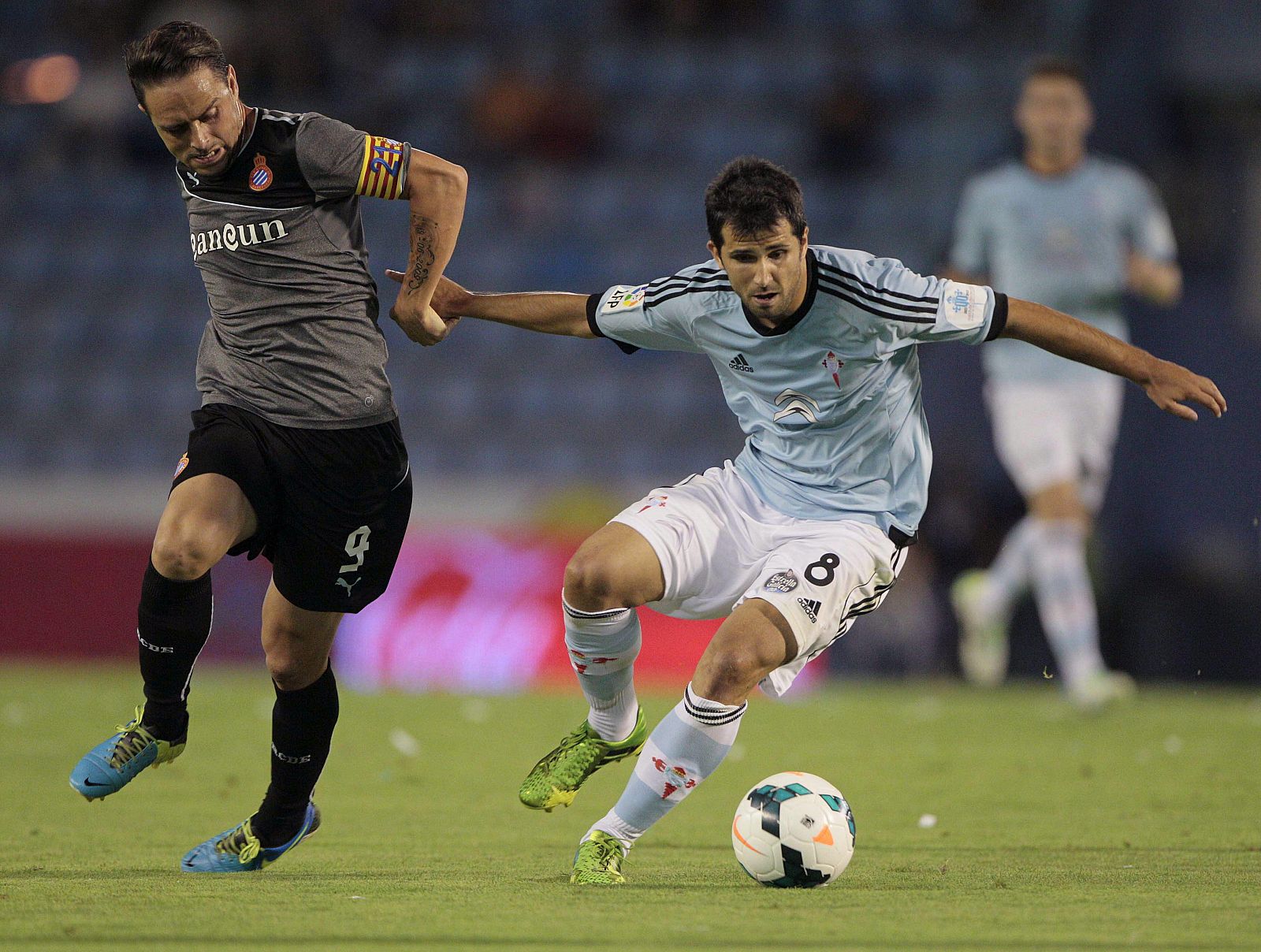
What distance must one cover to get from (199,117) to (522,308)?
3.60 ft

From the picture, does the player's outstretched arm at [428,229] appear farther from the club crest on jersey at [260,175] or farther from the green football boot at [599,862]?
the green football boot at [599,862]

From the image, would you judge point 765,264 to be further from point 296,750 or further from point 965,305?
point 296,750

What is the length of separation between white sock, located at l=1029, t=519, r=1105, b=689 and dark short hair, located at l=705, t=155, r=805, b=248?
4.24 meters

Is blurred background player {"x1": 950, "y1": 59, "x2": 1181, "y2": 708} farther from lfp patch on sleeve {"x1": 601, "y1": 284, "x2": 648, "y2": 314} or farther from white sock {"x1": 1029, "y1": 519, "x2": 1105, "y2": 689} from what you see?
lfp patch on sleeve {"x1": 601, "y1": 284, "x2": 648, "y2": 314}

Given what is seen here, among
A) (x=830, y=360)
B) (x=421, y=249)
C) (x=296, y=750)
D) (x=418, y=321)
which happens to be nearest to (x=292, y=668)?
(x=296, y=750)

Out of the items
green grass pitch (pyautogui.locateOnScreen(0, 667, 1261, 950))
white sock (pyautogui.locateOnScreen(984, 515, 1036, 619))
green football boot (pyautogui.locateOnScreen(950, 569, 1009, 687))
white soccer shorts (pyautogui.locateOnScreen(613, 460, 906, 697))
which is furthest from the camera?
green football boot (pyautogui.locateOnScreen(950, 569, 1009, 687))

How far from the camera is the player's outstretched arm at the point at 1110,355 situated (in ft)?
15.0

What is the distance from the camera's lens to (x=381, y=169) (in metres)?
4.68

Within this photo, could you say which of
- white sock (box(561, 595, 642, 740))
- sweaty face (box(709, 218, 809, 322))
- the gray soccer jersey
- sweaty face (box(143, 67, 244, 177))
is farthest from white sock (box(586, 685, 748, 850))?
sweaty face (box(143, 67, 244, 177))

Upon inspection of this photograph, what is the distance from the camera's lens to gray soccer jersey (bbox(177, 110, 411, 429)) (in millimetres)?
4637

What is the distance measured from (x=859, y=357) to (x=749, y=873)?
145cm

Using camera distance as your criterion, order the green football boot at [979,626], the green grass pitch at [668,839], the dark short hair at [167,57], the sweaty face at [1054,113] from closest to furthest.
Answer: the green grass pitch at [668,839], the dark short hair at [167,57], the sweaty face at [1054,113], the green football boot at [979,626]

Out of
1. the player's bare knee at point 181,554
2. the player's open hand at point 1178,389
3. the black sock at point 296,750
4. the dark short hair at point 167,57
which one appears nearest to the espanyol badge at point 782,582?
the player's open hand at point 1178,389

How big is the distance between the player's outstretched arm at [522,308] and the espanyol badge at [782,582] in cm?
97
